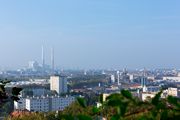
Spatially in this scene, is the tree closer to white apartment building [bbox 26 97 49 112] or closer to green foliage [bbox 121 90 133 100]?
green foliage [bbox 121 90 133 100]

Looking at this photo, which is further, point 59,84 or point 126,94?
point 59,84

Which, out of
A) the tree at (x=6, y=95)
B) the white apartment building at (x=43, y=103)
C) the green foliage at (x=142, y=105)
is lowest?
the white apartment building at (x=43, y=103)

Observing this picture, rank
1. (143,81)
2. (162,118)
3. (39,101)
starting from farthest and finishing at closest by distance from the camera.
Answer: (143,81)
(39,101)
(162,118)

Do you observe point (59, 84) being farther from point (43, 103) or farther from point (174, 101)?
point (174, 101)

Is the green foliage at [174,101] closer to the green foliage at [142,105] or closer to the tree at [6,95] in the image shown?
the green foliage at [142,105]

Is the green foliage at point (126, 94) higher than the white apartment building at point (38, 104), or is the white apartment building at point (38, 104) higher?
the green foliage at point (126, 94)

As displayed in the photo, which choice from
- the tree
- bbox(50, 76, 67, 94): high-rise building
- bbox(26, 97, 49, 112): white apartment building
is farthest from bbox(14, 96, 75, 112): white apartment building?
the tree

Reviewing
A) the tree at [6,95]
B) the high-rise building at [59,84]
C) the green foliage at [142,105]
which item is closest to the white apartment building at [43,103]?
the high-rise building at [59,84]

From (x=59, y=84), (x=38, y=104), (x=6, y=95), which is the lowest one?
(x=38, y=104)

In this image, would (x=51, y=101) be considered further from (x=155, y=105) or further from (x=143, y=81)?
(x=155, y=105)

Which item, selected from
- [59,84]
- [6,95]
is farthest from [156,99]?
[59,84]

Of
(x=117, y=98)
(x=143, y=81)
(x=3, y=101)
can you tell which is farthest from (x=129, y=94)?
(x=143, y=81)
